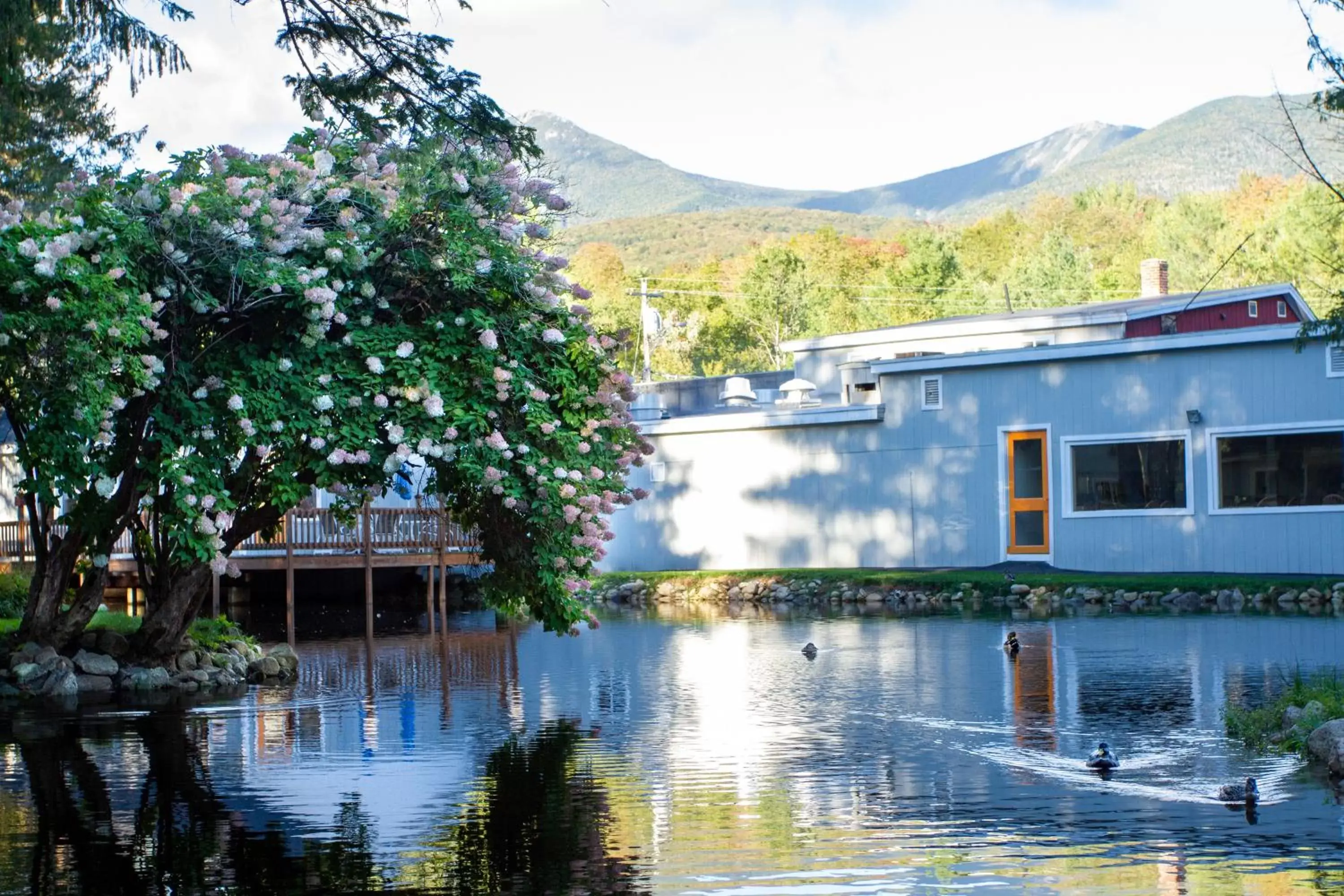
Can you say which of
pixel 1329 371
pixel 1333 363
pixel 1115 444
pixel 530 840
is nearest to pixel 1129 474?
pixel 1115 444

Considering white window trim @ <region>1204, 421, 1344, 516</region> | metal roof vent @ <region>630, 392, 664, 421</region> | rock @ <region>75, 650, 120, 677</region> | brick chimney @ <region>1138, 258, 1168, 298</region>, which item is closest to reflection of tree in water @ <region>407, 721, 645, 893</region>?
rock @ <region>75, 650, 120, 677</region>

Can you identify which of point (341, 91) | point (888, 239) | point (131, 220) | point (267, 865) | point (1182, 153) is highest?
point (1182, 153)

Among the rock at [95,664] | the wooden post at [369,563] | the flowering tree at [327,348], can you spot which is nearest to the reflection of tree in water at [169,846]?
the flowering tree at [327,348]

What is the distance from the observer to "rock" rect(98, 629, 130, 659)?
1769 cm

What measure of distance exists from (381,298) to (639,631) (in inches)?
465

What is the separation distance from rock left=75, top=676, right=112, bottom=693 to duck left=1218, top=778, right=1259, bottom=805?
11.6m

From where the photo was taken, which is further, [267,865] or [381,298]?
[381,298]

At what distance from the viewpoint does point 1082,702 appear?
14703 millimetres

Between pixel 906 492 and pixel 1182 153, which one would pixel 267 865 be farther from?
pixel 1182 153

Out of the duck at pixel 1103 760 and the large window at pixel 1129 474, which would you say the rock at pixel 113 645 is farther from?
the large window at pixel 1129 474

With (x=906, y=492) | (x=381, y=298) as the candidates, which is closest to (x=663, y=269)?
(x=906, y=492)

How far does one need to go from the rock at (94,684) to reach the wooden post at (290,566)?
25.0 ft

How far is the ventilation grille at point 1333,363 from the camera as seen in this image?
2675 centimetres

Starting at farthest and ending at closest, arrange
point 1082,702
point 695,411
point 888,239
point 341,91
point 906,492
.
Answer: point 888,239, point 695,411, point 906,492, point 1082,702, point 341,91
